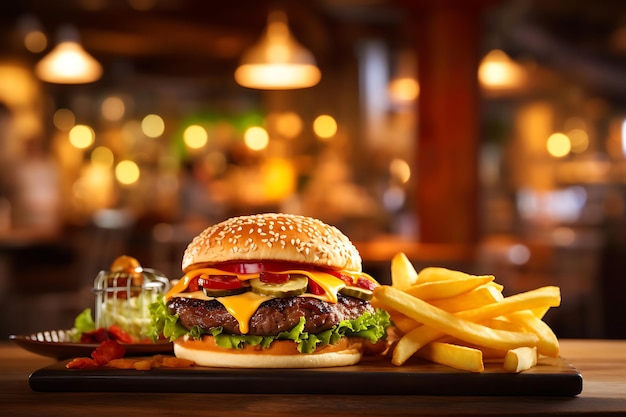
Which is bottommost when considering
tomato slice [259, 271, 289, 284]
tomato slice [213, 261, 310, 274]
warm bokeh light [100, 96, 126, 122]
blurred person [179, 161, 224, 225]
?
tomato slice [259, 271, 289, 284]

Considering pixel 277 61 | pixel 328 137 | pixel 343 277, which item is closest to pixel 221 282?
pixel 343 277

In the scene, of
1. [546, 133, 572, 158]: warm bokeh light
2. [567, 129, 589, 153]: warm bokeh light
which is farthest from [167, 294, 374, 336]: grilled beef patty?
[567, 129, 589, 153]: warm bokeh light

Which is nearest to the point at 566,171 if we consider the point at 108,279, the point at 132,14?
the point at 132,14

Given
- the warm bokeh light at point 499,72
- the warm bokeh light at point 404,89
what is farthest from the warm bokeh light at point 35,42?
the warm bokeh light at point 499,72

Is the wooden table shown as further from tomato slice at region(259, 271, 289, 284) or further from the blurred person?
the blurred person

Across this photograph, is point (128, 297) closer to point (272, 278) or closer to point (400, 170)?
point (272, 278)
